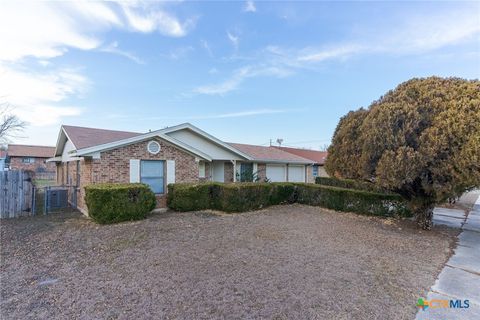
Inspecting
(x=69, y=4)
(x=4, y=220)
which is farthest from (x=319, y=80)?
(x=4, y=220)

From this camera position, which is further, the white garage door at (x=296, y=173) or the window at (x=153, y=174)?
the white garage door at (x=296, y=173)

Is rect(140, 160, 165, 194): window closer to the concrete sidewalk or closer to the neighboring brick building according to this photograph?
the concrete sidewalk

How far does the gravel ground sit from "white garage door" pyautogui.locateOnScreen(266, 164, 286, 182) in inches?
420

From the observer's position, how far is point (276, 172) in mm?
19688

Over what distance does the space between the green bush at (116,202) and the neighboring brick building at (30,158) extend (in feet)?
114

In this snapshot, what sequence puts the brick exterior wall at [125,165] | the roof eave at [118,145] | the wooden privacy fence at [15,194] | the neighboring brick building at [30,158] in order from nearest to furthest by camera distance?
the roof eave at [118,145] < the brick exterior wall at [125,165] < the wooden privacy fence at [15,194] < the neighboring brick building at [30,158]

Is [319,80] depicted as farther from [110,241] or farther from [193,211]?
[110,241]

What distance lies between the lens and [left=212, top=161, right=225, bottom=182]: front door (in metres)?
16.7

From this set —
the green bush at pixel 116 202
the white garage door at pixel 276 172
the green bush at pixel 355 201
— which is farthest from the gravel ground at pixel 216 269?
the white garage door at pixel 276 172

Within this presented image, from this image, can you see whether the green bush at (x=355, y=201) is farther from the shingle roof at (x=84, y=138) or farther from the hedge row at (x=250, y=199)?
the shingle roof at (x=84, y=138)

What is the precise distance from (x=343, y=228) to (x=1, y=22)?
1236 cm

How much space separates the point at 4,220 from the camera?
30.5 feet

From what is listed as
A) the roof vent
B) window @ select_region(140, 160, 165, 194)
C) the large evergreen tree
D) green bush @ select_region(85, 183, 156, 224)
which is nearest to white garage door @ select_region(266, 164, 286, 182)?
window @ select_region(140, 160, 165, 194)

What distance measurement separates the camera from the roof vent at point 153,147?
10.6m
